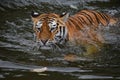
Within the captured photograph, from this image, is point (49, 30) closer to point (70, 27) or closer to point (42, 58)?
point (42, 58)

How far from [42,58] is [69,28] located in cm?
83

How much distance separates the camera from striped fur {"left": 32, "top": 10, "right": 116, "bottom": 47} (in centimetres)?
536

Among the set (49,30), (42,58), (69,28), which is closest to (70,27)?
(69,28)

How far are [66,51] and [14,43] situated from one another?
927 millimetres

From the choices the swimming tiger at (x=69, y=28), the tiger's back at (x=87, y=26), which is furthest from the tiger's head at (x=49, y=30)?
the tiger's back at (x=87, y=26)

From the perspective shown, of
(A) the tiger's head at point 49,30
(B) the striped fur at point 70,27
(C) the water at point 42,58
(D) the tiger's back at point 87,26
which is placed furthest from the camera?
(D) the tiger's back at point 87,26

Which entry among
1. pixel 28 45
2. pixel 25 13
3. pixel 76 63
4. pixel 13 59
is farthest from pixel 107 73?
pixel 25 13

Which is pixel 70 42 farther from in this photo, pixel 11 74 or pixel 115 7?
pixel 115 7

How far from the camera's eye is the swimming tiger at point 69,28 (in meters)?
5.35

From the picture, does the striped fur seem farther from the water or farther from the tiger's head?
the water

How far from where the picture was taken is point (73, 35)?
595 cm

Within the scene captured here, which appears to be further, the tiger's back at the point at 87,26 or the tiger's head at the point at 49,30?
the tiger's back at the point at 87,26

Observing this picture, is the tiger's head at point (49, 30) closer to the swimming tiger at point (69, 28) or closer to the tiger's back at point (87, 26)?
the swimming tiger at point (69, 28)

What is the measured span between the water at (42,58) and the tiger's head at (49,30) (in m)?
0.20
